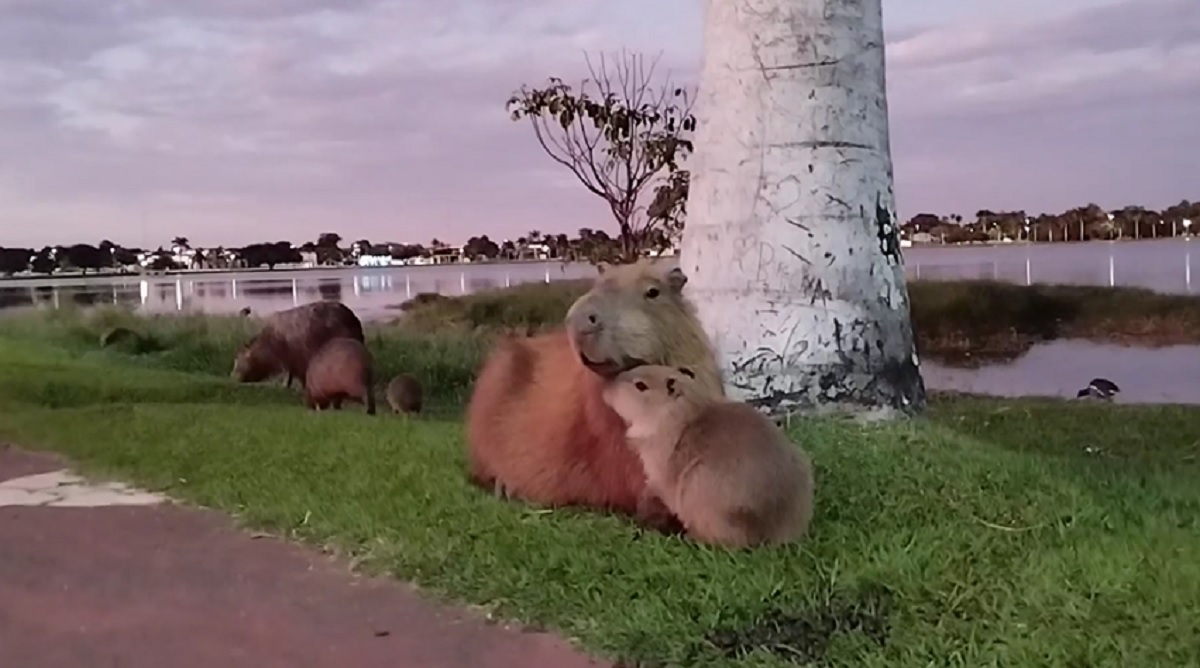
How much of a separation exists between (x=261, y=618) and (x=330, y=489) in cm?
142

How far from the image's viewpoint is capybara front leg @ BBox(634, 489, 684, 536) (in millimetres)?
3523

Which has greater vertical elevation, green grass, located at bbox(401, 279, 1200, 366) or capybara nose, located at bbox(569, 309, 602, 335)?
capybara nose, located at bbox(569, 309, 602, 335)

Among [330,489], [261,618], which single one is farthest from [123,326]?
[261,618]

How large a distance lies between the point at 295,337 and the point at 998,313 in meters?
18.7

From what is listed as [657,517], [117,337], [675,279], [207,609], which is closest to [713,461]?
[657,517]

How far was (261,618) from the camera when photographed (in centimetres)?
309

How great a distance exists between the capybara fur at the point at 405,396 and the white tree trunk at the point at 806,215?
3156 mm

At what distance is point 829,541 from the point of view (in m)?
3.40

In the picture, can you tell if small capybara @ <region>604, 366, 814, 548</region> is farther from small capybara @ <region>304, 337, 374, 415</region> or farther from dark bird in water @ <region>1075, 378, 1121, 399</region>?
dark bird in water @ <region>1075, 378, 1121, 399</region>

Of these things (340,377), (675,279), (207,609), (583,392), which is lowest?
(207,609)

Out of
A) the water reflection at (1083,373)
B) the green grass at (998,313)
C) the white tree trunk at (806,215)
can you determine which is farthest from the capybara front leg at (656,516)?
the green grass at (998,313)

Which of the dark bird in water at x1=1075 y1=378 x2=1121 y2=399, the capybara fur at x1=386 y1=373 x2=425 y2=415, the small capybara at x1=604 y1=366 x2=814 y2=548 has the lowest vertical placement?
the dark bird in water at x1=1075 y1=378 x2=1121 y2=399

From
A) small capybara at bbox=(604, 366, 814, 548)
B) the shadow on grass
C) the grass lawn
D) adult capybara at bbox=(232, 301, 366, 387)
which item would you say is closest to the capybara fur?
adult capybara at bbox=(232, 301, 366, 387)

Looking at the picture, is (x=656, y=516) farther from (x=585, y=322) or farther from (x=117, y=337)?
(x=117, y=337)
